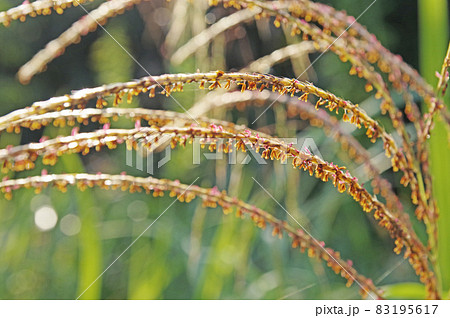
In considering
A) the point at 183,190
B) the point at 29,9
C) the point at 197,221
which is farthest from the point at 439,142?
the point at 197,221

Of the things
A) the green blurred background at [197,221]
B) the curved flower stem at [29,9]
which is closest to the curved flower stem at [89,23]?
the curved flower stem at [29,9]

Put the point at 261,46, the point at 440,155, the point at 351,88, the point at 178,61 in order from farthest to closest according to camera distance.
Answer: the point at 261,46
the point at 351,88
the point at 178,61
the point at 440,155

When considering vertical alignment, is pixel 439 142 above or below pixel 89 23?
below

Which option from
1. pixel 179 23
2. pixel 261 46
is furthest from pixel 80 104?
pixel 261 46

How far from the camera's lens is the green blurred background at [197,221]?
1125mm

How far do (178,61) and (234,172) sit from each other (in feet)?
1.16

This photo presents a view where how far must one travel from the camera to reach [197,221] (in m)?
1.26

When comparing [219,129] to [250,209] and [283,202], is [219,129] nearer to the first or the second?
[250,209]

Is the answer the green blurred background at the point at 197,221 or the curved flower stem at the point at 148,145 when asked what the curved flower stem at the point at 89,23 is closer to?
the curved flower stem at the point at 148,145

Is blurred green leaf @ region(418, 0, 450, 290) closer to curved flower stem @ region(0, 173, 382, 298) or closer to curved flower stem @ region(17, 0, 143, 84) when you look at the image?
curved flower stem @ region(0, 173, 382, 298)

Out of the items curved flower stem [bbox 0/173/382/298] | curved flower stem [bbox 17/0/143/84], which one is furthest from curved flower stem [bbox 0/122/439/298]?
curved flower stem [bbox 17/0/143/84]

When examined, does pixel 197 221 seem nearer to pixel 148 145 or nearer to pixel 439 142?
pixel 439 142

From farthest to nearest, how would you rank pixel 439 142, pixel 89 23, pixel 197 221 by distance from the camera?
pixel 197 221, pixel 439 142, pixel 89 23

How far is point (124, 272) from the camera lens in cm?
147
